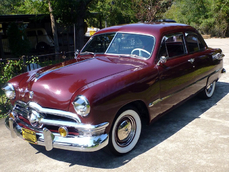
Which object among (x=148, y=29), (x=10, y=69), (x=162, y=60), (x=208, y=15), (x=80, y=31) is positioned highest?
(x=208, y=15)

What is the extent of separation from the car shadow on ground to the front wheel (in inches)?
5.1

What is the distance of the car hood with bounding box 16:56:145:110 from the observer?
2939 millimetres

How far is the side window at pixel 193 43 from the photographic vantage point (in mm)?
4731

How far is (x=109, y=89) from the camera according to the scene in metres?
2.97

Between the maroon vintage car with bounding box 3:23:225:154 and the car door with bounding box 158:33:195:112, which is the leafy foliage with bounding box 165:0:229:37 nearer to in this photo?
the maroon vintage car with bounding box 3:23:225:154

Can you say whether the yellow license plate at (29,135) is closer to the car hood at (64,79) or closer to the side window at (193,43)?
the car hood at (64,79)

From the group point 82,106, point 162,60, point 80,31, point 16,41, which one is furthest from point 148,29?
point 16,41

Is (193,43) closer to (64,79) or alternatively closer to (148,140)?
(148,140)

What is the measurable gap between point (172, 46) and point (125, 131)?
6.36 ft

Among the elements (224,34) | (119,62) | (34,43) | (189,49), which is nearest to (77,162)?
(119,62)

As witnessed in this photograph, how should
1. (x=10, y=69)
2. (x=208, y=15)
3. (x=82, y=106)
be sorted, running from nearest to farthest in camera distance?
(x=82, y=106)
(x=10, y=69)
(x=208, y=15)

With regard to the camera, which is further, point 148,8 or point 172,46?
point 148,8

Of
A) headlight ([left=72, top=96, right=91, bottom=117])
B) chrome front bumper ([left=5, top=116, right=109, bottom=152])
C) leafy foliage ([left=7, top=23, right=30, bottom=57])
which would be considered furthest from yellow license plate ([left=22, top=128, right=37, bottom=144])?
leafy foliage ([left=7, top=23, right=30, bottom=57])

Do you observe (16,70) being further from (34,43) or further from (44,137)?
(34,43)
